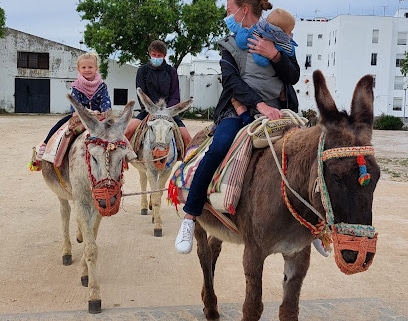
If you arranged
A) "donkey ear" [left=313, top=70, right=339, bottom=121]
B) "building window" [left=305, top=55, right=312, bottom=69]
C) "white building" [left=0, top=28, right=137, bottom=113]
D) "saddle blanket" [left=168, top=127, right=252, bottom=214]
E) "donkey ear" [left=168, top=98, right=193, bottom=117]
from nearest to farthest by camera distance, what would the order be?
"donkey ear" [left=313, top=70, right=339, bottom=121]
"saddle blanket" [left=168, top=127, right=252, bottom=214]
"donkey ear" [left=168, top=98, right=193, bottom=117]
"white building" [left=0, top=28, right=137, bottom=113]
"building window" [left=305, top=55, right=312, bottom=69]

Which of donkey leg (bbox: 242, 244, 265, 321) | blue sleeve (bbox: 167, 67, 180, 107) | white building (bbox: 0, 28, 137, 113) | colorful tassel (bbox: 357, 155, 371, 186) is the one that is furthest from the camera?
white building (bbox: 0, 28, 137, 113)

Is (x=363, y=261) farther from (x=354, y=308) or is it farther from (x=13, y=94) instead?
(x=13, y=94)

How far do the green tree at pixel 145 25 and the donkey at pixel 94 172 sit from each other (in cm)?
3316

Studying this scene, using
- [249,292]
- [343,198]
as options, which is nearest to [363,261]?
[343,198]

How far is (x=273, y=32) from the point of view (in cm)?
403

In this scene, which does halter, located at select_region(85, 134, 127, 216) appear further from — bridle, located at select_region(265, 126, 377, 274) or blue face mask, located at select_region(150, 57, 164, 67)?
blue face mask, located at select_region(150, 57, 164, 67)

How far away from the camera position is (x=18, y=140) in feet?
64.6

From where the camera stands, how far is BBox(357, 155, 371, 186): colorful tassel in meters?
2.77

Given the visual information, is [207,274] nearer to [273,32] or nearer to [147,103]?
[273,32]

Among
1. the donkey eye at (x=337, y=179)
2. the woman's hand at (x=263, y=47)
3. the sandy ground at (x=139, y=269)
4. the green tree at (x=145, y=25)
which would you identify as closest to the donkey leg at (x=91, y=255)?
the sandy ground at (x=139, y=269)

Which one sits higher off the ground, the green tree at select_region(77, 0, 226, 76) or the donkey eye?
the green tree at select_region(77, 0, 226, 76)

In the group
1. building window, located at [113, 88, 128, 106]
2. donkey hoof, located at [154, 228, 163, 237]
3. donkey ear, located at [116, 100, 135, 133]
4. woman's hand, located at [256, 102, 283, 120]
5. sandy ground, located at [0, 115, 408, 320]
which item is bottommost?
sandy ground, located at [0, 115, 408, 320]

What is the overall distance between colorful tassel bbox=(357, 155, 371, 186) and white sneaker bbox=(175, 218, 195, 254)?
1714mm

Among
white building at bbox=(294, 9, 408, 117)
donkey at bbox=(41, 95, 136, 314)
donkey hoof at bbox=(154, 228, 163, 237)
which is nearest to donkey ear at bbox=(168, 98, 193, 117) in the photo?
donkey hoof at bbox=(154, 228, 163, 237)
